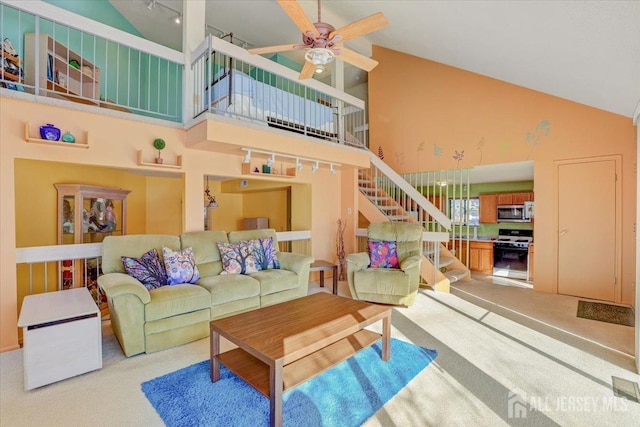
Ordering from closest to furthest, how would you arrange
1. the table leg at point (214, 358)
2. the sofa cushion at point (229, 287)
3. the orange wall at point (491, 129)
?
1. the table leg at point (214, 358)
2. the sofa cushion at point (229, 287)
3. the orange wall at point (491, 129)

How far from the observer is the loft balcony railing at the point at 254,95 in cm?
368

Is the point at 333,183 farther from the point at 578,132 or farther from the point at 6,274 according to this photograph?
the point at 6,274

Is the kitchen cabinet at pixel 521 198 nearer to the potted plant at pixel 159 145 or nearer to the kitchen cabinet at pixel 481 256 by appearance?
the kitchen cabinet at pixel 481 256

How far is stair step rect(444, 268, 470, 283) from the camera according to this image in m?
5.32

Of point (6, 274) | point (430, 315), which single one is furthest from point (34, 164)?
point (430, 315)

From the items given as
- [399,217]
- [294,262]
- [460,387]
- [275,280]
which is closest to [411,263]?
[294,262]

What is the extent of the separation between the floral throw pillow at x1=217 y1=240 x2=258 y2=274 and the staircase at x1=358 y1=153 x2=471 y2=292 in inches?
108

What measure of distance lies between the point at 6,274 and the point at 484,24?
519cm

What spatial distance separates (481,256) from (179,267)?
5.93 m

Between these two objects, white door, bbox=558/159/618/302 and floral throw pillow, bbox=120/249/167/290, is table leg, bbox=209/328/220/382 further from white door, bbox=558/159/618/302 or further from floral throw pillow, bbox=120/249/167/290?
white door, bbox=558/159/618/302

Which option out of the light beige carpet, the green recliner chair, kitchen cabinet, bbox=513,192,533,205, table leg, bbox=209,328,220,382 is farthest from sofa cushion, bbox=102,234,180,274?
kitchen cabinet, bbox=513,192,533,205

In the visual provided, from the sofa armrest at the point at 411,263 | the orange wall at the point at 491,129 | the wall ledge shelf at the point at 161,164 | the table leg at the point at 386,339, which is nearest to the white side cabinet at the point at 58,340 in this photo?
the wall ledge shelf at the point at 161,164

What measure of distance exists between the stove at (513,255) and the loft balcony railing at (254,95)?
12.0 feet

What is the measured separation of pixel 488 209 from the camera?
266 inches
